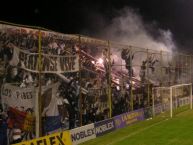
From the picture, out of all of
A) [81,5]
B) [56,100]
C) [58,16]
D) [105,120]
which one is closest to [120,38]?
[81,5]

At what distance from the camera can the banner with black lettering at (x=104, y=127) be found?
1831 centimetres

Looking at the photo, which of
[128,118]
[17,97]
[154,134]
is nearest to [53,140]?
[17,97]

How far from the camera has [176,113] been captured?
26.5 metres

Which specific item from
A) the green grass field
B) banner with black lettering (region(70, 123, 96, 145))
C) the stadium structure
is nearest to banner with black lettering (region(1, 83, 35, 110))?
the stadium structure

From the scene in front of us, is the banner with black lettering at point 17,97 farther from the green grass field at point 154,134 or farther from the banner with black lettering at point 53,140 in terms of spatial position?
the green grass field at point 154,134

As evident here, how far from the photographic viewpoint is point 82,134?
16.9 meters

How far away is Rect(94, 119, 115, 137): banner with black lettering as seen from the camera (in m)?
18.3

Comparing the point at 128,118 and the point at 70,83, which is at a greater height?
the point at 70,83

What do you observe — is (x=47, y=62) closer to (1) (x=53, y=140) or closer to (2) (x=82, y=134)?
(2) (x=82, y=134)

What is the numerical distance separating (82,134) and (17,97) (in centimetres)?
375

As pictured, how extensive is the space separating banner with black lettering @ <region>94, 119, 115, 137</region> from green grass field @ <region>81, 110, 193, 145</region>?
236 millimetres

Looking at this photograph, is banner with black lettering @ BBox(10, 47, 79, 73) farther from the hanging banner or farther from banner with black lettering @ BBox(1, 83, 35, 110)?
the hanging banner

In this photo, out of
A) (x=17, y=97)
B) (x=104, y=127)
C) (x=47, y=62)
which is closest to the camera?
(x=17, y=97)

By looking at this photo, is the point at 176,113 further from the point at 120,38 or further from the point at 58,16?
the point at 120,38
